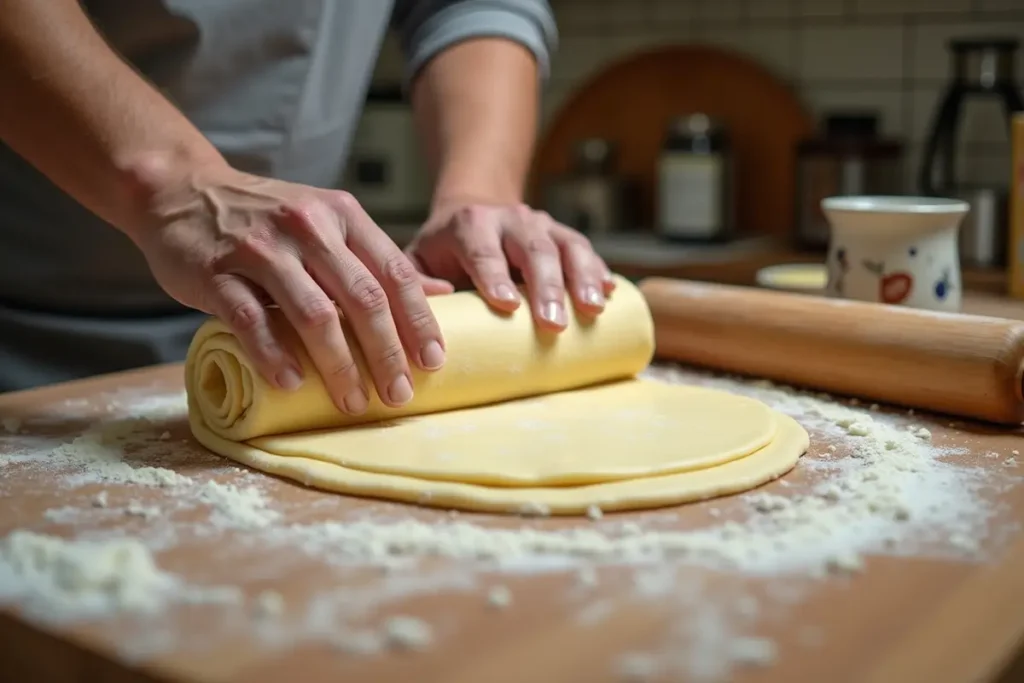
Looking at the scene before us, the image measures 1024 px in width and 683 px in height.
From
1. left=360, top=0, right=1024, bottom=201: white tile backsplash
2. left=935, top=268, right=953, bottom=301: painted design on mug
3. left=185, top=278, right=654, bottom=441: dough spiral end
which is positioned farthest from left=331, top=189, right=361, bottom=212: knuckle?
left=360, top=0, right=1024, bottom=201: white tile backsplash

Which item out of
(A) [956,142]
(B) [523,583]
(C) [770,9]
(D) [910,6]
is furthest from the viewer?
(C) [770,9]

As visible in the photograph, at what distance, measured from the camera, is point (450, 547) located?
28.2 inches

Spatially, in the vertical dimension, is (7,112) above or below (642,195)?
above

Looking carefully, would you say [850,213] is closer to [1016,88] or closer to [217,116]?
[217,116]

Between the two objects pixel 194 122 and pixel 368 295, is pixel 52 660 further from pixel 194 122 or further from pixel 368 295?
pixel 194 122

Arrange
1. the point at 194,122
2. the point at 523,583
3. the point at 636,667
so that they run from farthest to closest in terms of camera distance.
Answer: the point at 194,122, the point at 523,583, the point at 636,667

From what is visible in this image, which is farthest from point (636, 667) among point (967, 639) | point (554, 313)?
point (554, 313)

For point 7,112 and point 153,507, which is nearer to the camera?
point 153,507

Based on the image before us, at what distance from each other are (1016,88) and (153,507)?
6.23 ft

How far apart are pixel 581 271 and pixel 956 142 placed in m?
1.32

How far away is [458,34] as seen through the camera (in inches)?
57.3

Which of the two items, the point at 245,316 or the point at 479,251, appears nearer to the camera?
the point at 245,316

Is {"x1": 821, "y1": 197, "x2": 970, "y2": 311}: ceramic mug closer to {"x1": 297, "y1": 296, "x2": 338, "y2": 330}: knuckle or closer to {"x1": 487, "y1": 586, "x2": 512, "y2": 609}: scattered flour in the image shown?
{"x1": 297, "y1": 296, "x2": 338, "y2": 330}: knuckle

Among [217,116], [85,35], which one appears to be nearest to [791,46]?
[217,116]
